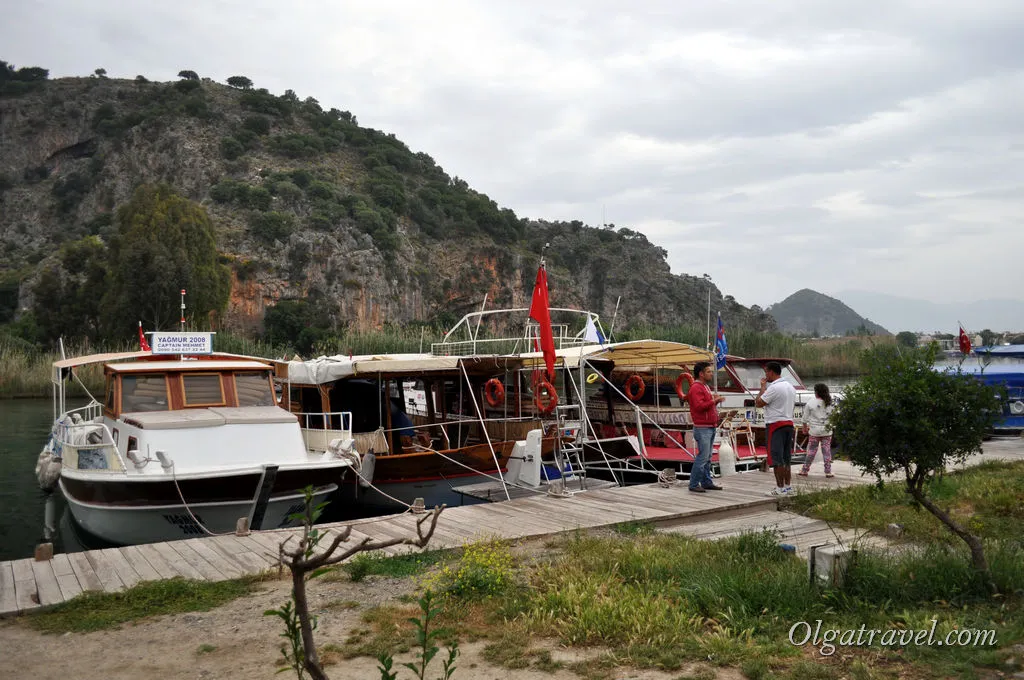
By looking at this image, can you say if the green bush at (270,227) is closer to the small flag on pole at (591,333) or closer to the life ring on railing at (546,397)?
the small flag on pole at (591,333)

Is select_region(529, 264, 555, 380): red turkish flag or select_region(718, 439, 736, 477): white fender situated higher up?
select_region(529, 264, 555, 380): red turkish flag

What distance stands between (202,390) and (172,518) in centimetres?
264

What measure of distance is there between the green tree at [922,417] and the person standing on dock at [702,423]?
16.7 feet

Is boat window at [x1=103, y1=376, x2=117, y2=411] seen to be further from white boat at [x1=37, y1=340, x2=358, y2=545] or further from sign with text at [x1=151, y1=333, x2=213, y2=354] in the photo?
sign with text at [x1=151, y1=333, x2=213, y2=354]

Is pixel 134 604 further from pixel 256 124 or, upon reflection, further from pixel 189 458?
pixel 256 124

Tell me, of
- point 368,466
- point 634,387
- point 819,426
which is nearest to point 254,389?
point 368,466

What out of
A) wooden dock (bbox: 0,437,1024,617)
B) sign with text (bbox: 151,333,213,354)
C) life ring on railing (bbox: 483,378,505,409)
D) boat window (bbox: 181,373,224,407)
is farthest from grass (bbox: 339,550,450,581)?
sign with text (bbox: 151,333,213,354)

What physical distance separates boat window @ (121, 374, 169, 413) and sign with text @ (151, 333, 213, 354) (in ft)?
2.75

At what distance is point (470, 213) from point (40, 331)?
53.6 m

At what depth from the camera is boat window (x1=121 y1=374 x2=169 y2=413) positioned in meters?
14.2

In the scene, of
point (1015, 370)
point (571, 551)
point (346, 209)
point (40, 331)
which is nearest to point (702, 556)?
point (571, 551)

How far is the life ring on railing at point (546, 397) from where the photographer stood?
14.4m

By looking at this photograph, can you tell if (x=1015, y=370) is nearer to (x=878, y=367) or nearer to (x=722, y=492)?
(x=722, y=492)

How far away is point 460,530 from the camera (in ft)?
32.2
